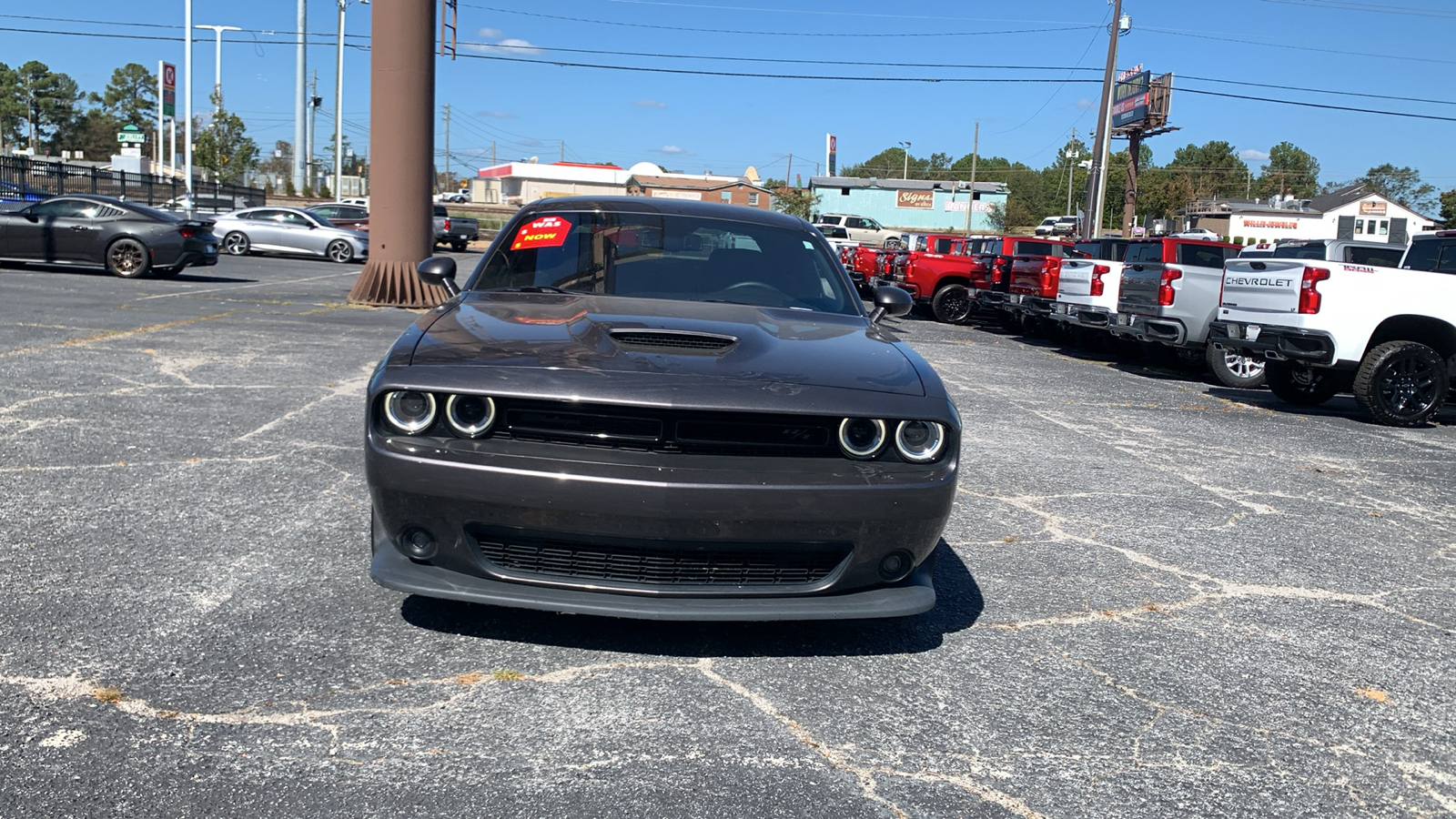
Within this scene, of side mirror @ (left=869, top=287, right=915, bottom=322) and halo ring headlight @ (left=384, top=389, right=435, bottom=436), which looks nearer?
halo ring headlight @ (left=384, top=389, right=435, bottom=436)

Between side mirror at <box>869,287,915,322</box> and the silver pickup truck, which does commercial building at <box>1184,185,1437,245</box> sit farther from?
side mirror at <box>869,287,915,322</box>

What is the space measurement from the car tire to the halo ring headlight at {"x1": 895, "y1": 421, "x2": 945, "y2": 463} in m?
26.8

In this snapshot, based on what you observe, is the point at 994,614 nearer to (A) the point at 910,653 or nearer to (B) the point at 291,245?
(A) the point at 910,653

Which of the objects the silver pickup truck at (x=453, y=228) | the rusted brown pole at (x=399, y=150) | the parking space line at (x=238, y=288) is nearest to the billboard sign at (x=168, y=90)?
the silver pickup truck at (x=453, y=228)

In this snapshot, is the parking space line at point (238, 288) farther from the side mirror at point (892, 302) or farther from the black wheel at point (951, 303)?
the side mirror at point (892, 302)

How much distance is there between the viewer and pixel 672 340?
12.2ft

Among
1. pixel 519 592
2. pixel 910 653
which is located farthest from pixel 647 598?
pixel 910 653

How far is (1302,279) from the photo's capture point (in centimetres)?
996

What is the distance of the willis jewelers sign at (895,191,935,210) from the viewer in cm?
10319

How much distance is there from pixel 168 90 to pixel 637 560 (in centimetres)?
4425

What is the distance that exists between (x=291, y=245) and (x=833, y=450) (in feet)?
89.2

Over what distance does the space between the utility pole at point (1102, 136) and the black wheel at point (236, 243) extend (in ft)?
73.2

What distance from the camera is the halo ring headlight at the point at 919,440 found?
11.3ft

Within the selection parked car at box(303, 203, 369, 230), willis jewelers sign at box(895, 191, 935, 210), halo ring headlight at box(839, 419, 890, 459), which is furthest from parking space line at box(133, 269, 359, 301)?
willis jewelers sign at box(895, 191, 935, 210)
